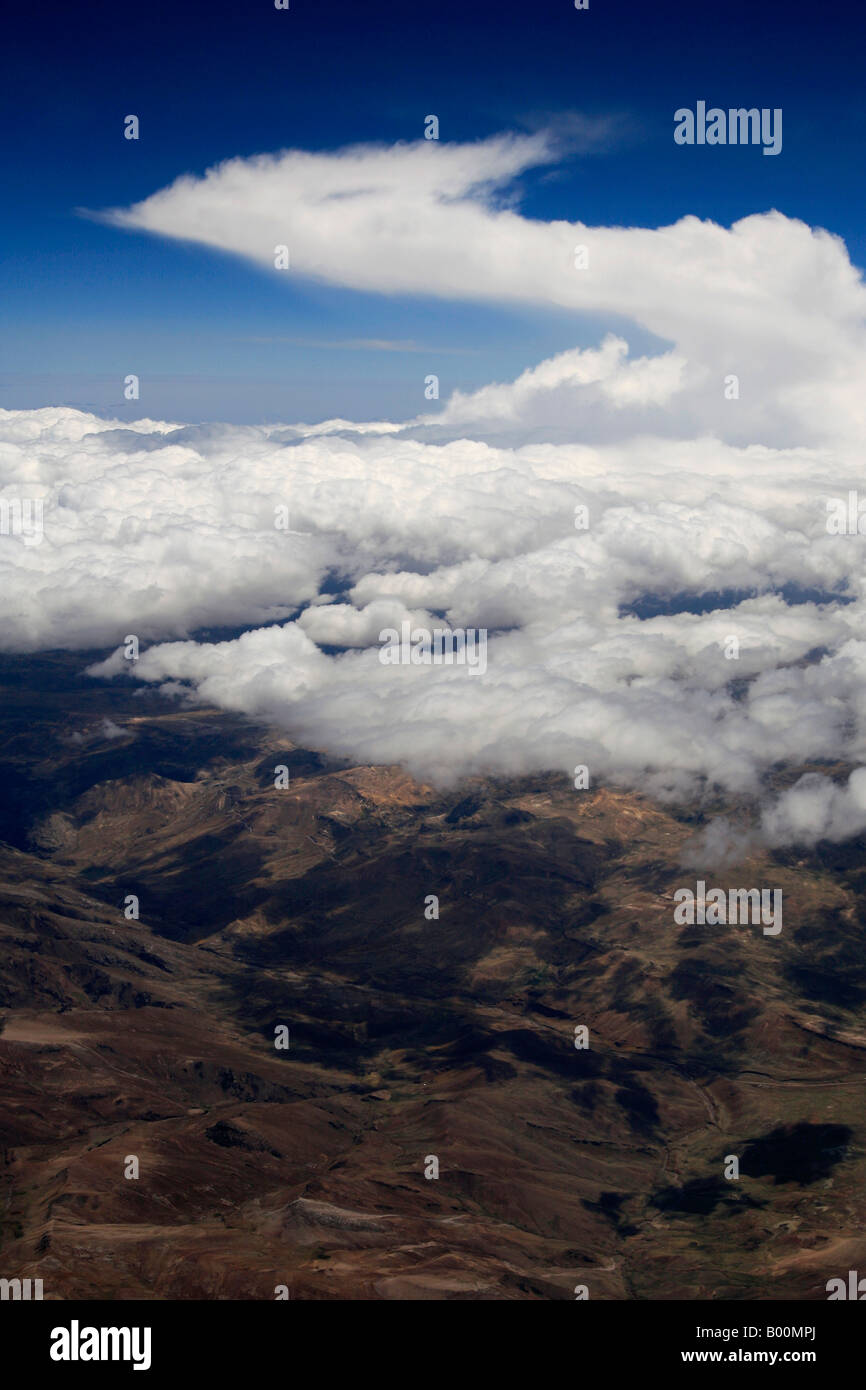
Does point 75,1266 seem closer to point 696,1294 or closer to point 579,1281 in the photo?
point 579,1281

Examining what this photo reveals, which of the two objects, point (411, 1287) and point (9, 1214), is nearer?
point (411, 1287)
